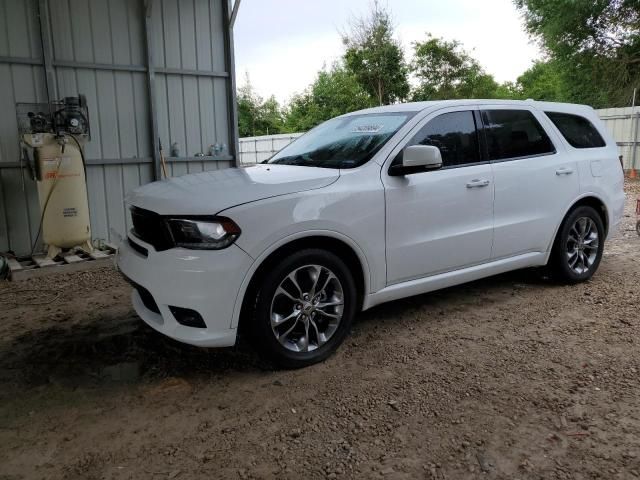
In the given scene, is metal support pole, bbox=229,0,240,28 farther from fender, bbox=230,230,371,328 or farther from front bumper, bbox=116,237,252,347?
front bumper, bbox=116,237,252,347

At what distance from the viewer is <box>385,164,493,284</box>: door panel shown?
3.56 metres

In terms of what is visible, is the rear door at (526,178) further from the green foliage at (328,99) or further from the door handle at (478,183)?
the green foliage at (328,99)

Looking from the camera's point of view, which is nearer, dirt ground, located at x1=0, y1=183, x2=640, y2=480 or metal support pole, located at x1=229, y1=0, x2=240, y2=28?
dirt ground, located at x1=0, y1=183, x2=640, y2=480

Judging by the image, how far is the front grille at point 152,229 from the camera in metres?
3.03

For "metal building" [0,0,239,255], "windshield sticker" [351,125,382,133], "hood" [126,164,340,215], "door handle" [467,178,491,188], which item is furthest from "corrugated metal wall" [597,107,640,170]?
"hood" [126,164,340,215]

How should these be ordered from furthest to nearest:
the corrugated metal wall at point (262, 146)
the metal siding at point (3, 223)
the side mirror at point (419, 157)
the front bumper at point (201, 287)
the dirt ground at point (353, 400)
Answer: the corrugated metal wall at point (262, 146), the metal siding at point (3, 223), the side mirror at point (419, 157), the front bumper at point (201, 287), the dirt ground at point (353, 400)

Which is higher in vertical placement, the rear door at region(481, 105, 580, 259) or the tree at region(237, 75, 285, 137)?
the tree at region(237, 75, 285, 137)

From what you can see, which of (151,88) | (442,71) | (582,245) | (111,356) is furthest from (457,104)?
(442,71)

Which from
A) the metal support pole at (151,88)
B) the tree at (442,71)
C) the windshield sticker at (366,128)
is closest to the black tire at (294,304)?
the windshield sticker at (366,128)

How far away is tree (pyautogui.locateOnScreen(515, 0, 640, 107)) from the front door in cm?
1829

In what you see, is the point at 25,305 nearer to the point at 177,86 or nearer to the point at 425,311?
the point at 425,311

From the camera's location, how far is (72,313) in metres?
4.47

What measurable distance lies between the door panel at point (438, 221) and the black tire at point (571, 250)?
1.00 meters

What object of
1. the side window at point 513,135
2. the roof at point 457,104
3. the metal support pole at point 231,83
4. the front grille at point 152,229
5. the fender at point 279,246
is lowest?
the fender at point 279,246
